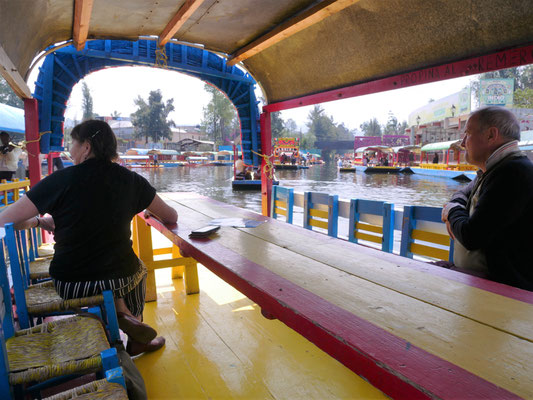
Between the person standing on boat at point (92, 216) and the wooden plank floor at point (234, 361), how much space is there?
0.34 m

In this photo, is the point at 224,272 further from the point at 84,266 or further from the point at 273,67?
the point at 273,67

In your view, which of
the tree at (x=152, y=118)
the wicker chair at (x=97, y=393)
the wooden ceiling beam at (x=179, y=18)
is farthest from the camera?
the tree at (x=152, y=118)

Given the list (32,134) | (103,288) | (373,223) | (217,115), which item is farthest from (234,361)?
(217,115)

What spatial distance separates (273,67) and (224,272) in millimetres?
3692

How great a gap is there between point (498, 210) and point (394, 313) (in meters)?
0.81

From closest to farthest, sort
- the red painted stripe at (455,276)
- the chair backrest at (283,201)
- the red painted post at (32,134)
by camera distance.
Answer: the red painted stripe at (455,276), the chair backrest at (283,201), the red painted post at (32,134)

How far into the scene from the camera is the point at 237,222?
8.41 ft

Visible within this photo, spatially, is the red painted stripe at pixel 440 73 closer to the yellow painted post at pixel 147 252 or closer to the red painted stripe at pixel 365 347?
the red painted stripe at pixel 365 347

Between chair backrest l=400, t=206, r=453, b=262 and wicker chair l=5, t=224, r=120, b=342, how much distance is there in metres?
2.29

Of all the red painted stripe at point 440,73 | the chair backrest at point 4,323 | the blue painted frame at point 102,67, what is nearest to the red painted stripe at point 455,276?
the chair backrest at point 4,323

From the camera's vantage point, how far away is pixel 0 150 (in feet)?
21.0

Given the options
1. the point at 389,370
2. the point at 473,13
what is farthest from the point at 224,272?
the point at 473,13

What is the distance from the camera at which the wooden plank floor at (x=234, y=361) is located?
6.13ft

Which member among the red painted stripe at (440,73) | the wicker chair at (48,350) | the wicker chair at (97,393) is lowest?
the wicker chair at (48,350)
